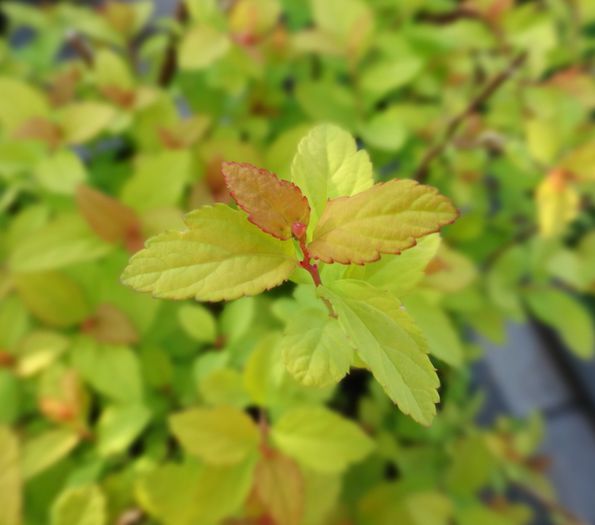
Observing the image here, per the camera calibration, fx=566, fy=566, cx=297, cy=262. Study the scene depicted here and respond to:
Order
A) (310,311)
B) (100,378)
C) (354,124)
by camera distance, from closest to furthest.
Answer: (310,311), (100,378), (354,124)

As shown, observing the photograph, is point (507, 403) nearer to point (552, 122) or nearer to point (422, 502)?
point (422, 502)

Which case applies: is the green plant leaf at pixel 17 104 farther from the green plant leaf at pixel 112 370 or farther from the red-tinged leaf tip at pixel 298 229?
the red-tinged leaf tip at pixel 298 229

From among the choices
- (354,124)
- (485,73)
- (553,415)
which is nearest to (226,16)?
(354,124)

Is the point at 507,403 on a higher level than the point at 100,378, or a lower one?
lower

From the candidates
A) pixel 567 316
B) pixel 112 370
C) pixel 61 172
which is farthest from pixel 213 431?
pixel 567 316

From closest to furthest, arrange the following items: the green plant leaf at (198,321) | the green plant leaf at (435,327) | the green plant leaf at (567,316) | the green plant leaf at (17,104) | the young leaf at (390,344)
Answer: the young leaf at (390,344) → the green plant leaf at (435,327) → the green plant leaf at (198,321) → the green plant leaf at (17,104) → the green plant leaf at (567,316)

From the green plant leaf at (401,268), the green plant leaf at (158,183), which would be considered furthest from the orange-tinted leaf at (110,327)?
the green plant leaf at (401,268)

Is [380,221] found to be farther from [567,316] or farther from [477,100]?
[567,316]

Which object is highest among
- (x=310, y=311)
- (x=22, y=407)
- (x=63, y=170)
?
(x=310, y=311)
